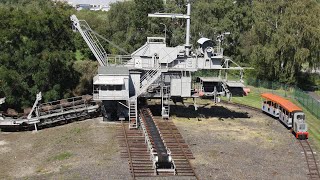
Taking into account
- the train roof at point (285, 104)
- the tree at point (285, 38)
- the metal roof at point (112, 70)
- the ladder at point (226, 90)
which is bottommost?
the train roof at point (285, 104)

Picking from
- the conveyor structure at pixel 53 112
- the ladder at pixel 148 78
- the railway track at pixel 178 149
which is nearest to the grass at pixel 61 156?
the railway track at pixel 178 149

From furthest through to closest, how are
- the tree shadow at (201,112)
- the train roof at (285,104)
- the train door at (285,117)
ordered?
the tree shadow at (201,112) < the train door at (285,117) < the train roof at (285,104)

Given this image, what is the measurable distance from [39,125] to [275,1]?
43002mm

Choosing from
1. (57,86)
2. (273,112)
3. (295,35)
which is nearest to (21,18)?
(57,86)

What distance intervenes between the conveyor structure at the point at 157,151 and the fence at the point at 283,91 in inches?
872

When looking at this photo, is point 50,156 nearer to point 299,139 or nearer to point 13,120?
point 13,120

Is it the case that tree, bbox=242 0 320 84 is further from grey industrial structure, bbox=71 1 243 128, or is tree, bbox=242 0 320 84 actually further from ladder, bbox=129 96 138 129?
ladder, bbox=129 96 138 129

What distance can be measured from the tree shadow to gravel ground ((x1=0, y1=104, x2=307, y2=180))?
2.22 ft

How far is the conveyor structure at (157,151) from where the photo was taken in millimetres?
28969

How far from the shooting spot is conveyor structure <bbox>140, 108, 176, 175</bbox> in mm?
28969

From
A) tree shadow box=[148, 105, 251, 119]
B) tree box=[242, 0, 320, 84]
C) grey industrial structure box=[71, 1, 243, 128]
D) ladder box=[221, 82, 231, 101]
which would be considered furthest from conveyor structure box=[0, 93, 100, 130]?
tree box=[242, 0, 320, 84]

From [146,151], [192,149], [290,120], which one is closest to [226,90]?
[290,120]

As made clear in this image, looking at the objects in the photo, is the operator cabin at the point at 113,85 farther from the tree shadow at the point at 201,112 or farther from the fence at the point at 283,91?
the fence at the point at 283,91

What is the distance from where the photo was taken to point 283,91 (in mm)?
63438
